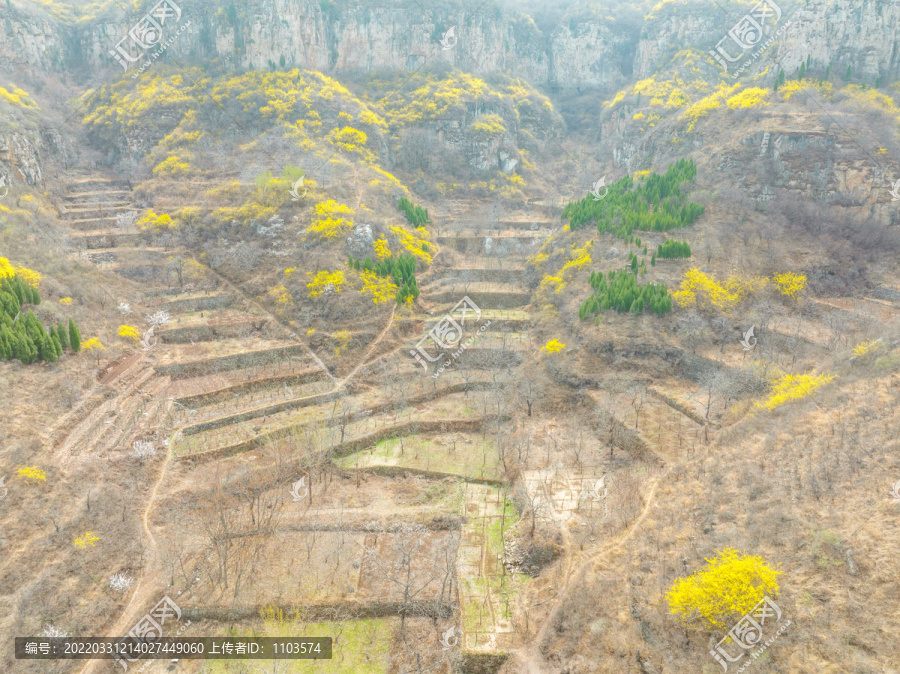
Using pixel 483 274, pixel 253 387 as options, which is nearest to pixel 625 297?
pixel 483 274

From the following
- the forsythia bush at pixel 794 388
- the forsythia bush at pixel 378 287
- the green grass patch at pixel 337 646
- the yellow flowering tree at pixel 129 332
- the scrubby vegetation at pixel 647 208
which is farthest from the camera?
the scrubby vegetation at pixel 647 208

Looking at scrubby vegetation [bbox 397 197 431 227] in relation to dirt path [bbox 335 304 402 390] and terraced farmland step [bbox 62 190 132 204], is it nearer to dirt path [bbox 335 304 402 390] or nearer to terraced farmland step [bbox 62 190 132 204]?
dirt path [bbox 335 304 402 390]

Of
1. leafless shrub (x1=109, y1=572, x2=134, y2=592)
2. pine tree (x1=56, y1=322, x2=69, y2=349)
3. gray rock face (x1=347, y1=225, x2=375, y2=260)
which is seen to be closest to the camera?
leafless shrub (x1=109, y1=572, x2=134, y2=592)

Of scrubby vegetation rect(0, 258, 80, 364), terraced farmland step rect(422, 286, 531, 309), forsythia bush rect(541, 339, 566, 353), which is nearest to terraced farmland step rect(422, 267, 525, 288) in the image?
terraced farmland step rect(422, 286, 531, 309)

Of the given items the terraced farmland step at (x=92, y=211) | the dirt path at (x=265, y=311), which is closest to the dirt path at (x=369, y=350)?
the dirt path at (x=265, y=311)

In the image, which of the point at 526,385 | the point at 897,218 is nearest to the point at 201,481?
the point at 526,385

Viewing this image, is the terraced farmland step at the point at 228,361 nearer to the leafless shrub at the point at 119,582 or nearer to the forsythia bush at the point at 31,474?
the forsythia bush at the point at 31,474

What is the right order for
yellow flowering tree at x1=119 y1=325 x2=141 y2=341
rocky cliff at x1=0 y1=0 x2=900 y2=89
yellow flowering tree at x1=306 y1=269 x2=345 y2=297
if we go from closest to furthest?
yellow flowering tree at x1=119 y1=325 x2=141 y2=341 → yellow flowering tree at x1=306 y1=269 x2=345 y2=297 → rocky cliff at x1=0 y1=0 x2=900 y2=89
